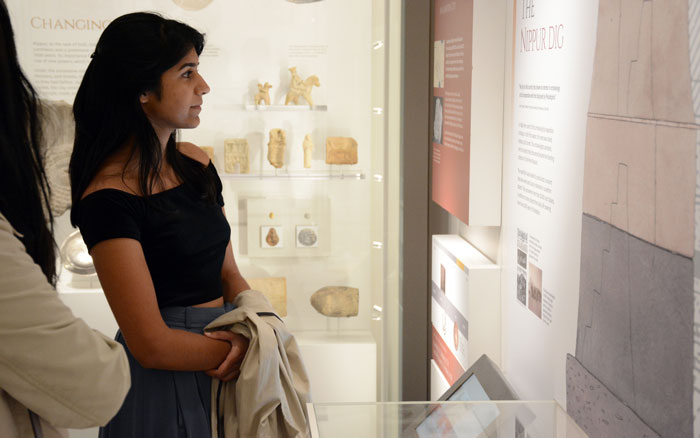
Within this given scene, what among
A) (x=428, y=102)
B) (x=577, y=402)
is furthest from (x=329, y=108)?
(x=577, y=402)

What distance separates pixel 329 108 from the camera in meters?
3.66

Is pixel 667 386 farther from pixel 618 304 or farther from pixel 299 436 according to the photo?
pixel 299 436

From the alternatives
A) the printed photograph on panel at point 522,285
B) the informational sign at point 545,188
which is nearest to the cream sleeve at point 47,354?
the informational sign at point 545,188

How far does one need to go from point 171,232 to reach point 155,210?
0.07 m

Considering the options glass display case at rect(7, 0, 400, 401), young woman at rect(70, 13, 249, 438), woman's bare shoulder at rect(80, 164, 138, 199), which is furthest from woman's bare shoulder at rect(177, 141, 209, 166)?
glass display case at rect(7, 0, 400, 401)

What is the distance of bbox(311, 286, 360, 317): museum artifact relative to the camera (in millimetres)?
3777

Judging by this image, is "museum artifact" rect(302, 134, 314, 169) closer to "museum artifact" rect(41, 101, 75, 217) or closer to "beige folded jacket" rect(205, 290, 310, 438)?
"museum artifact" rect(41, 101, 75, 217)

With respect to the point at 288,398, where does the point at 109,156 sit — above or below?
above

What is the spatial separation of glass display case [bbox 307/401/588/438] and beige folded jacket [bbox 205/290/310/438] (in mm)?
158

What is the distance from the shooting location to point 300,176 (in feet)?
12.1

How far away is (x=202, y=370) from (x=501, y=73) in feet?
4.98

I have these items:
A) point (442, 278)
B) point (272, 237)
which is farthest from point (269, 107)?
point (442, 278)

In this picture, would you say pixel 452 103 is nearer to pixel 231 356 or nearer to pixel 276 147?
pixel 276 147

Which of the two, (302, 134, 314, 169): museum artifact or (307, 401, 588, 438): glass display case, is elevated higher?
(302, 134, 314, 169): museum artifact
